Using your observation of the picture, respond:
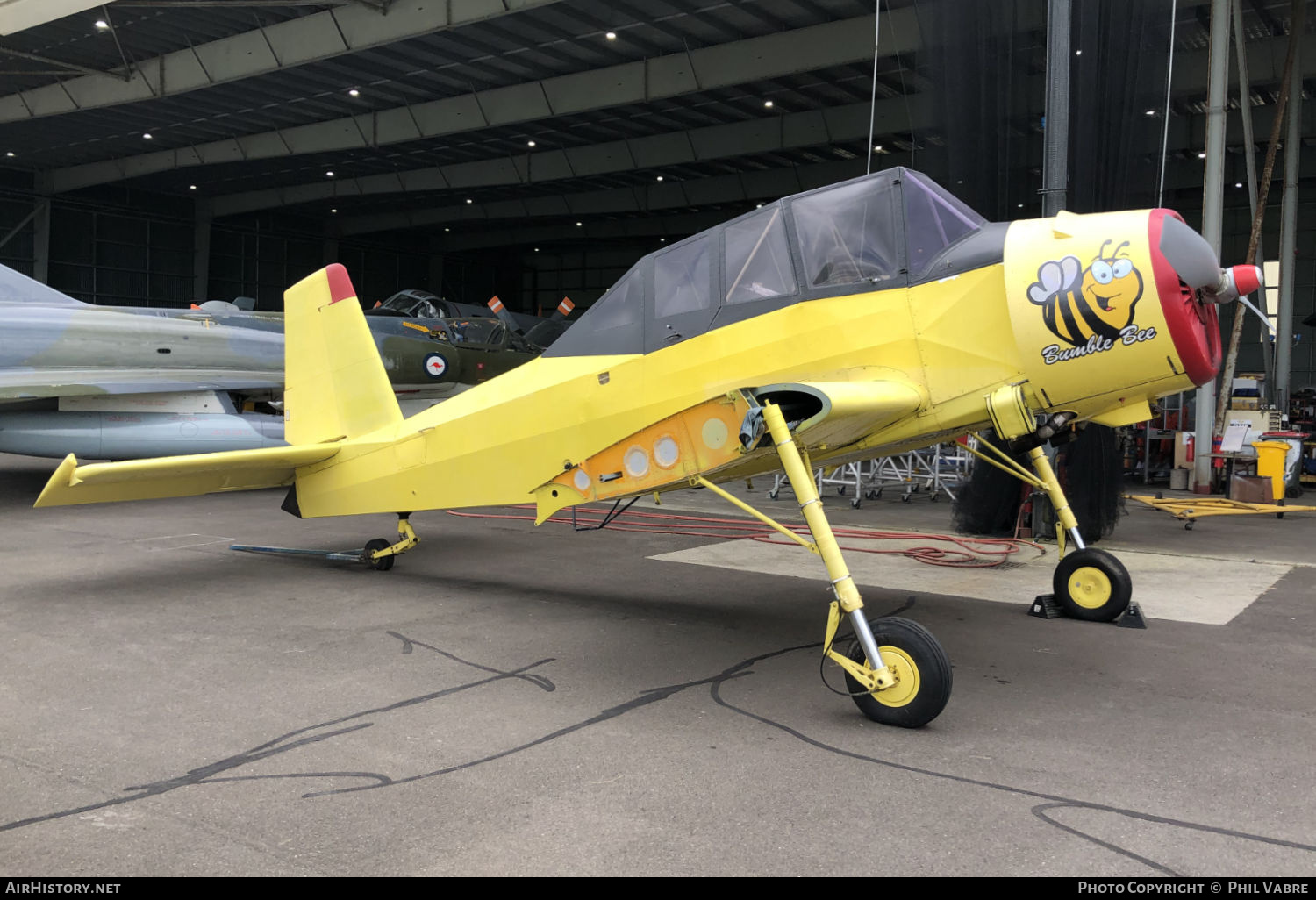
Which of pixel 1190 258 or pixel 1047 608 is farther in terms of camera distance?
pixel 1047 608

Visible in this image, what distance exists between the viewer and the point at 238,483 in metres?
7.08

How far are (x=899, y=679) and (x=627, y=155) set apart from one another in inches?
1015

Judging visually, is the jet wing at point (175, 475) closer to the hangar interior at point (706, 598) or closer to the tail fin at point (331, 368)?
the hangar interior at point (706, 598)

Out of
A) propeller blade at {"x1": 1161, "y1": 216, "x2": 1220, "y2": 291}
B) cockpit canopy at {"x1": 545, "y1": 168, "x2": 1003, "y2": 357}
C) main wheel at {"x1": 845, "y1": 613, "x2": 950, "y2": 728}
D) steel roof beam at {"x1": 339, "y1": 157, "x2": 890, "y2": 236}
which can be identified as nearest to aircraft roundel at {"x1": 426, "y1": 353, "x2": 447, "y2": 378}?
cockpit canopy at {"x1": 545, "y1": 168, "x2": 1003, "y2": 357}

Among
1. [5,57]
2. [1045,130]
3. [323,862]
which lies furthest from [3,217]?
[323,862]

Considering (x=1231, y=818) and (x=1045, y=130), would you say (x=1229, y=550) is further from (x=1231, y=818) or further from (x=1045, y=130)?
(x=1231, y=818)

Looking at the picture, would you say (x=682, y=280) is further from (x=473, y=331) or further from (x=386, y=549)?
(x=473, y=331)

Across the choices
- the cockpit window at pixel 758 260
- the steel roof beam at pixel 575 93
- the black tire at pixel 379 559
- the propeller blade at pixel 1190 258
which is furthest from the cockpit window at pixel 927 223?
the steel roof beam at pixel 575 93

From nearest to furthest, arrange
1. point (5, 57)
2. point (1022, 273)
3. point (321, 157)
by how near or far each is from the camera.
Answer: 1. point (1022, 273)
2. point (5, 57)
3. point (321, 157)

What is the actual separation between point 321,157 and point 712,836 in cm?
3107

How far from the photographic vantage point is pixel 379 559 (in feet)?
26.5

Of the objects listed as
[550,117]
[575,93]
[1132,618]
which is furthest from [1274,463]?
[550,117]

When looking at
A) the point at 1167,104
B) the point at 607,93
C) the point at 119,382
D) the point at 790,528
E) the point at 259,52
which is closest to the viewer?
the point at 1167,104

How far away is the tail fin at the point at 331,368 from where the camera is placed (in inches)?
304
